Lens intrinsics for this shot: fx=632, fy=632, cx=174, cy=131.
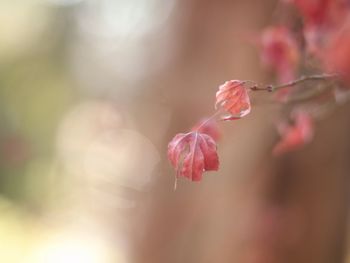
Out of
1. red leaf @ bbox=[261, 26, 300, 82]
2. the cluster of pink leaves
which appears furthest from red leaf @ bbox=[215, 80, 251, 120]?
red leaf @ bbox=[261, 26, 300, 82]

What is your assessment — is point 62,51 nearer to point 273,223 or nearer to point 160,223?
point 160,223

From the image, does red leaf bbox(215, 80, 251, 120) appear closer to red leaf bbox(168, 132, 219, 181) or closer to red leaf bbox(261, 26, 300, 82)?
red leaf bbox(168, 132, 219, 181)

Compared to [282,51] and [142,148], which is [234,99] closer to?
[282,51]

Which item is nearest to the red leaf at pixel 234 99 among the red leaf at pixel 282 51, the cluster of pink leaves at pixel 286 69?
the cluster of pink leaves at pixel 286 69

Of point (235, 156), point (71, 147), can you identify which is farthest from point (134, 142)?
point (235, 156)

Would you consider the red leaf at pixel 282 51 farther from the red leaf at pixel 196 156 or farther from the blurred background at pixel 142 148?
the red leaf at pixel 196 156

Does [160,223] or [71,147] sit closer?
[160,223]

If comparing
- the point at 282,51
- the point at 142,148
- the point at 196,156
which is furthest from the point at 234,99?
the point at 142,148
